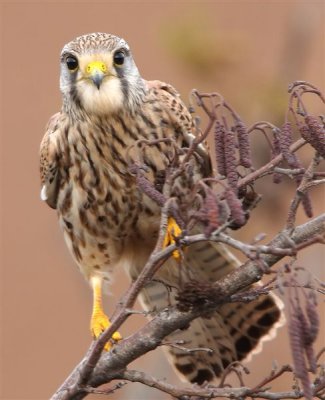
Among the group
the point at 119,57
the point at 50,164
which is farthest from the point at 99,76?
the point at 50,164

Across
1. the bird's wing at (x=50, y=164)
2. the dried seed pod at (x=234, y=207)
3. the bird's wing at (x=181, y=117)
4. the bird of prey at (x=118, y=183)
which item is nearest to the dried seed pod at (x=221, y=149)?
the dried seed pod at (x=234, y=207)

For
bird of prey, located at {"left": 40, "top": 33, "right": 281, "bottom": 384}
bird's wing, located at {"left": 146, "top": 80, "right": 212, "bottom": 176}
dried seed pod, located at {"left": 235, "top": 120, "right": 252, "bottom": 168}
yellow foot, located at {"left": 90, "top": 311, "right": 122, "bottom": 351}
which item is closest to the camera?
dried seed pod, located at {"left": 235, "top": 120, "right": 252, "bottom": 168}

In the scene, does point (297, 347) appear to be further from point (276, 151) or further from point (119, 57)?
point (119, 57)

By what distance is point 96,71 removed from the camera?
12.6 ft

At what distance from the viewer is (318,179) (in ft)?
9.25

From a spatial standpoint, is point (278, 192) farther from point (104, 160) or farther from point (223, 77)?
point (104, 160)

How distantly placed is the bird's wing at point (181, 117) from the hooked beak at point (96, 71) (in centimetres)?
42

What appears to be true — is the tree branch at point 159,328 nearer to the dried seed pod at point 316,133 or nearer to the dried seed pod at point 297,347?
the dried seed pod at point 316,133

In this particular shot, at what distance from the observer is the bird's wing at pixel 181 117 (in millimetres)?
4137

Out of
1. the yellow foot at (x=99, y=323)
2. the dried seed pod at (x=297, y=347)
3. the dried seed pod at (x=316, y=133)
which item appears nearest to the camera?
the dried seed pod at (x=297, y=347)

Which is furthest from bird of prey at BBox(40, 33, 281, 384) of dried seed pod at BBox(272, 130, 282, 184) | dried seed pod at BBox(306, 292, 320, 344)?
dried seed pod at BBox(306, 292, 320, 344)

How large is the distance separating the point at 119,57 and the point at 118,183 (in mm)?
535

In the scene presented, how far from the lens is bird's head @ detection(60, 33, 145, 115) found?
3.89 metres

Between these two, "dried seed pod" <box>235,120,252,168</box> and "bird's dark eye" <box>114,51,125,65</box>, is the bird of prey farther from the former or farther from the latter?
"dried seed pod" <box>235,120,252,168</box>
